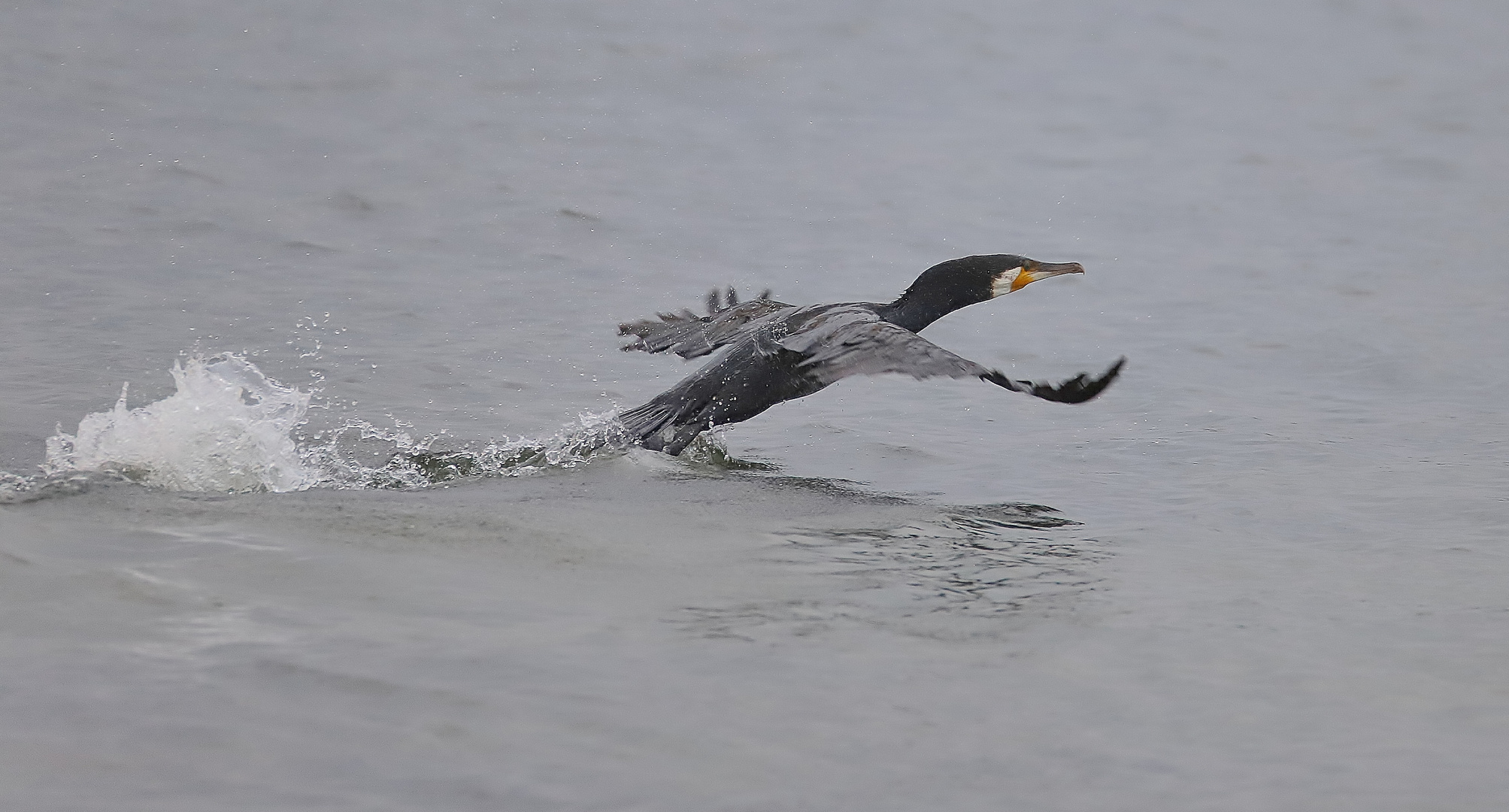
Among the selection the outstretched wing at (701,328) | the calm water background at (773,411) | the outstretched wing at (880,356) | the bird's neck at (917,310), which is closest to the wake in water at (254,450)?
the calm water background at (773,411)

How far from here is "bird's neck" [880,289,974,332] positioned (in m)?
6.75

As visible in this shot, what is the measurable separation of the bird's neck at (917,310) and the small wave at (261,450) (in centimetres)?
86

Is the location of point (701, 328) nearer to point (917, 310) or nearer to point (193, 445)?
point (917, 310)

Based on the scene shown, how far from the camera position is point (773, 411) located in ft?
25.9

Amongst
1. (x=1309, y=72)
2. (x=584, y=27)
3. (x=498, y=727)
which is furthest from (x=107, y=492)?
(x=1309, y=72)

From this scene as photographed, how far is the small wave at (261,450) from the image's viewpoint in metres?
5.52

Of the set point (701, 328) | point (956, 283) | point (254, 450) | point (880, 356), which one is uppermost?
point (956, 283)

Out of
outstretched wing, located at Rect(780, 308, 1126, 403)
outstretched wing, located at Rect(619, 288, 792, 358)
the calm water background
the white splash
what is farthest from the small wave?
outstretched wing, located at Rect(780, 308, 1126, 403)

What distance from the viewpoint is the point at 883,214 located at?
1216 cm

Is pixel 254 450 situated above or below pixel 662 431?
below

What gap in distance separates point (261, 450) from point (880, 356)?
7.40 ft

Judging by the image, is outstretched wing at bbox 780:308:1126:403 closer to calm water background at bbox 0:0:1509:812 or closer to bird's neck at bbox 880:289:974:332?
bird's neck at bbox 880:289:974:332

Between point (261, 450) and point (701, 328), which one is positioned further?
point (701, 328)

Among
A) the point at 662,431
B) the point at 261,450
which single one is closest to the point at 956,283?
the point at 662,431
